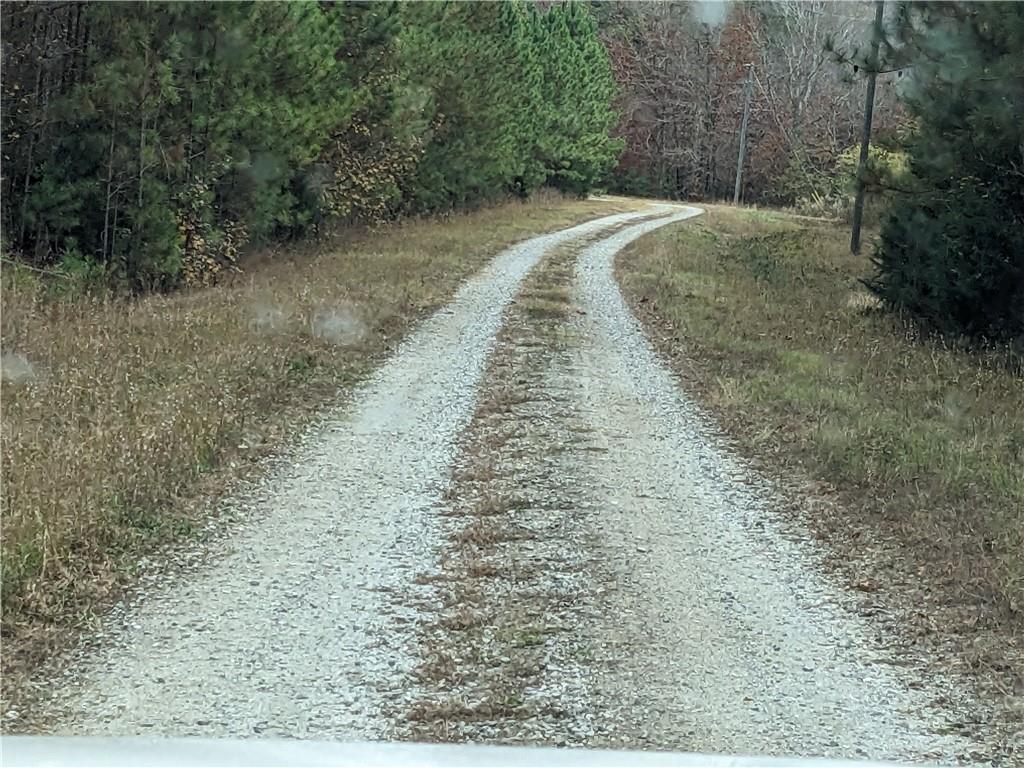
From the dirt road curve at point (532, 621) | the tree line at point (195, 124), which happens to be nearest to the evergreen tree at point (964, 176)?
the dirt road curve at point (532, 621)

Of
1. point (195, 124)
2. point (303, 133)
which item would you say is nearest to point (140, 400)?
point (195, 124)

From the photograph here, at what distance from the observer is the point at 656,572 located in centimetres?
544

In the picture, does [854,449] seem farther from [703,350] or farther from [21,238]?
[21,238]

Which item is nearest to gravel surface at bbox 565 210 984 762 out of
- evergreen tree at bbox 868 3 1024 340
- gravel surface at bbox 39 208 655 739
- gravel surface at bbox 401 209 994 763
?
gravel surface at bbox 401 209 994 763

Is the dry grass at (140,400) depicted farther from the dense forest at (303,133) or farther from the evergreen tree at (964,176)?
the evergreen tree at (964,176)

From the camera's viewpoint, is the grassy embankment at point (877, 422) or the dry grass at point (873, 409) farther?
the dry grass at point (873, 409)

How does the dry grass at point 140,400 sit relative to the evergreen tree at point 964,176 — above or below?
below

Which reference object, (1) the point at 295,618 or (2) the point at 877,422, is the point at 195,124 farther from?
(1) the point at 295,618

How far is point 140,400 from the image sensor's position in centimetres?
781

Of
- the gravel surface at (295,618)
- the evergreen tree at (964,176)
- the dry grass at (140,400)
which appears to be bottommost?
the gravel surface at (295,618)

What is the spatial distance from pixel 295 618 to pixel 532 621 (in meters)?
1.06

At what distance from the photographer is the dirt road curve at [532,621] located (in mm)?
3811

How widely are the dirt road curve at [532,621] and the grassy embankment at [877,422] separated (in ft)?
1.54

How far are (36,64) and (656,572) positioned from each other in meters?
10.8
